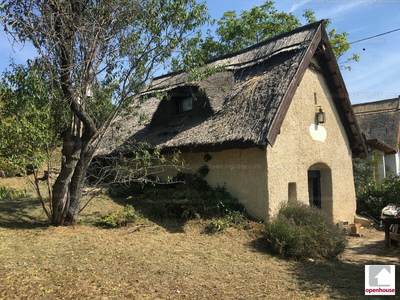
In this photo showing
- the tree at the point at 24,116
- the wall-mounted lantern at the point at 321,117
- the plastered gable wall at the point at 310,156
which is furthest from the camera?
the wall-mounted lantern at the point at 321,117

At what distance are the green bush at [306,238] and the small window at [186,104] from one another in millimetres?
5790

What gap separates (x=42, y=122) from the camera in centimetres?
696

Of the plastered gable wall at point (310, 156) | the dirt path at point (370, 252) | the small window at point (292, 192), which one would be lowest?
the dirt path at point (370, 252)

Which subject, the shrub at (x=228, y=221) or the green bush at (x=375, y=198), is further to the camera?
the green bush at (x=375, y=198)

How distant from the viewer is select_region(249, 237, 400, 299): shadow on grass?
540 cm

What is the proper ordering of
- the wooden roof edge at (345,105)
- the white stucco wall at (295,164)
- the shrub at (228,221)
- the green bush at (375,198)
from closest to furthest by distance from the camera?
the shrub at (228,221)
the white stucco wall at (295,164)
the wooden roof edge at (345,105)
the green bush at (375,198)

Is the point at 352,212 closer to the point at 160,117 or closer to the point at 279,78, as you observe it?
the point at 279,78

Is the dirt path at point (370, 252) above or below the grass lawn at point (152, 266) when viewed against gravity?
below

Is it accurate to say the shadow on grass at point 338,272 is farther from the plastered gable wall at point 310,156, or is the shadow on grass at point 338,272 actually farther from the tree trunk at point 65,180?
the tree trunk at point 65,180

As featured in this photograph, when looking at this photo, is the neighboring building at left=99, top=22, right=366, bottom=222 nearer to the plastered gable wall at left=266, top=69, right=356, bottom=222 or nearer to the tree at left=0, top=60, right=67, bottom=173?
the plastered gable wall at left=266, top=69, right=356, bottom=222

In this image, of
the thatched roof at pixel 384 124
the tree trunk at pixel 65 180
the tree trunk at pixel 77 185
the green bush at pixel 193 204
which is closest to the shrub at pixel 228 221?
the green bush at pixel 193 204

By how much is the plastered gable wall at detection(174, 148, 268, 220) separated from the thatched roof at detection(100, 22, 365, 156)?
670 millimetres

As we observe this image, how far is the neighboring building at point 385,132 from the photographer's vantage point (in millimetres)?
18828

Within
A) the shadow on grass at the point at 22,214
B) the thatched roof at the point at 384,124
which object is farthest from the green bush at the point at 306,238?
the thatched roof at the point at 384,124
